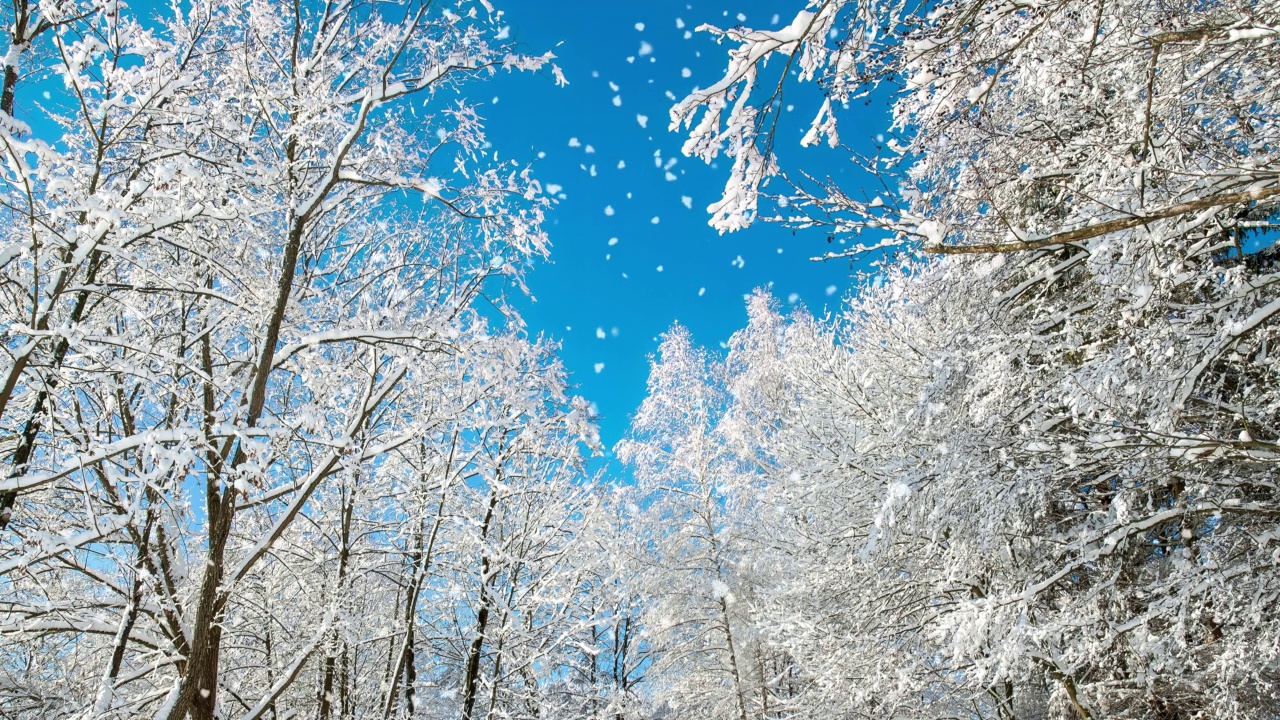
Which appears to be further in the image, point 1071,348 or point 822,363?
point 822,363

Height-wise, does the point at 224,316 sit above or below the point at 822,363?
below

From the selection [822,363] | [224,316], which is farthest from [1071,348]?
[224,316]

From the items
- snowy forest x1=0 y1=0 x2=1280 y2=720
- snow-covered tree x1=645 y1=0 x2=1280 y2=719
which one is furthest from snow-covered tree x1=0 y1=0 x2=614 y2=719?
snow-covered tree x1=645 y1=0 x2=1280 y2=719

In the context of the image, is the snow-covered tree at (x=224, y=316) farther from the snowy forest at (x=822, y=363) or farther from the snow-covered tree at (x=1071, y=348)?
the snow-covered tree at (x=1071, y=348)

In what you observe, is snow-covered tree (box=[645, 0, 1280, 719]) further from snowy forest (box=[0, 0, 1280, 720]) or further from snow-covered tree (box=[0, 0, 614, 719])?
snow-covered tree (box=[0, 0, 614, 719])

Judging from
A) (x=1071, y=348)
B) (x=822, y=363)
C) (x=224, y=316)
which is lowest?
(x=1071, y=348)

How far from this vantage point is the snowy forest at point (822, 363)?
2.94 meters

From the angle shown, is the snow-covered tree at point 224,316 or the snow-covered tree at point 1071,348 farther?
Result: the snow-covered tree at point 224,316

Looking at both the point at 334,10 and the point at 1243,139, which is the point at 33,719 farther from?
the point at 1243,139

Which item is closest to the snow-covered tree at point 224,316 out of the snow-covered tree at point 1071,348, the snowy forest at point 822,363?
the snowy forest at point 822,363

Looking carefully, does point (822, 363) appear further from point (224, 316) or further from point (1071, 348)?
point (224, 316)

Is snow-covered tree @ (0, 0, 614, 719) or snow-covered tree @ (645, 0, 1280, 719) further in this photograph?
snow-covered tree @ (0, 0, 614, 719)

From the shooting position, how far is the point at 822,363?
727 cm

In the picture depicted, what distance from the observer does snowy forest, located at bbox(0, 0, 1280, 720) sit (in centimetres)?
294
